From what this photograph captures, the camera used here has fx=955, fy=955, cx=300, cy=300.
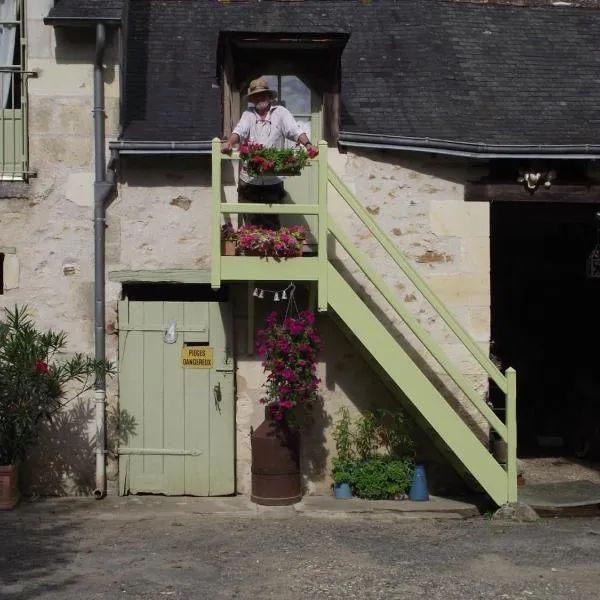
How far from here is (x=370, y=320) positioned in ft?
26.1

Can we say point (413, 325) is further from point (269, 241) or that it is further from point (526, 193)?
point (526, 193)

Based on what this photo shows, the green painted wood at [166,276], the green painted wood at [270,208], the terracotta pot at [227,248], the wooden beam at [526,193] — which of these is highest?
the wooden beam at [526,193]

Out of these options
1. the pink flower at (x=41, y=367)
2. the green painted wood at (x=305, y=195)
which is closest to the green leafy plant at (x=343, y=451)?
the green painted wood at (x=305, y=195)

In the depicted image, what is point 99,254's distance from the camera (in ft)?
28.3

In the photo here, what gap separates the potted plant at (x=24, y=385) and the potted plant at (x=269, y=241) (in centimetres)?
181

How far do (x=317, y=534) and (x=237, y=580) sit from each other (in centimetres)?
127

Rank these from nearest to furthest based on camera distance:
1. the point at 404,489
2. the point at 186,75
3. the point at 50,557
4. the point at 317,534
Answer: the point at 50,557 < the point at 317,534 < the point at 404,489 < the point at 186,75

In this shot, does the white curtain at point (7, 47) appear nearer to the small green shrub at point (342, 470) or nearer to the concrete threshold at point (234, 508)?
the concrete threshold at point (234, 508)

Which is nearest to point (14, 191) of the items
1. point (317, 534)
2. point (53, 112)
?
point (53, 112)

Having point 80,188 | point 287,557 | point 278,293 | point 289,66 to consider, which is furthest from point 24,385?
point 289,66

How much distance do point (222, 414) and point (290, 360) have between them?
0.98m

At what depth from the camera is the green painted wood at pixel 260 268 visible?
777 cm

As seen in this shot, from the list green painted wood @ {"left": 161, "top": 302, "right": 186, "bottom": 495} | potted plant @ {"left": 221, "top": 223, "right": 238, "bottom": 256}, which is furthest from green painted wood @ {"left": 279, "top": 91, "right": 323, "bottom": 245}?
green painted wood @ {"left": 161, "top": 302, "right": 186, "bottom": 495}

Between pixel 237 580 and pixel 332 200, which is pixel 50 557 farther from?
pixel 332 200
